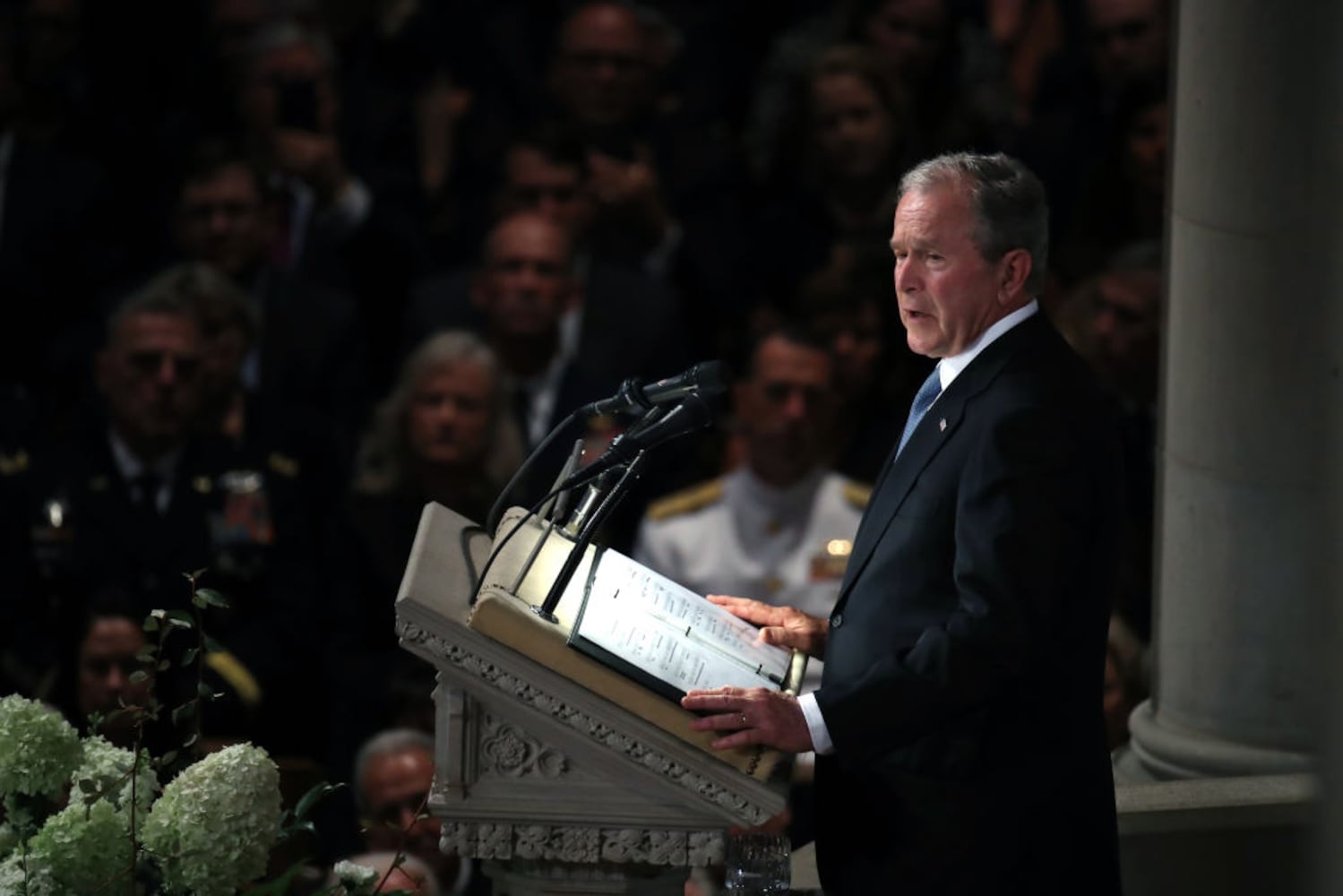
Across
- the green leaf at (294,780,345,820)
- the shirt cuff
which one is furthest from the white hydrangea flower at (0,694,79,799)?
the shirt cuff

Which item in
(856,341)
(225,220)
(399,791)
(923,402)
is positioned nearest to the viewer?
(923,402)

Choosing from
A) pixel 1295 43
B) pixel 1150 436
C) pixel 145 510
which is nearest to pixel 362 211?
pixel 145 510

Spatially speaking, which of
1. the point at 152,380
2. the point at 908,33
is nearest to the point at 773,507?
the point at 152,380

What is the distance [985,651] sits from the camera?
2.69 metres

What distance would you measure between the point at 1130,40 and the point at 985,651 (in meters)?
4.61

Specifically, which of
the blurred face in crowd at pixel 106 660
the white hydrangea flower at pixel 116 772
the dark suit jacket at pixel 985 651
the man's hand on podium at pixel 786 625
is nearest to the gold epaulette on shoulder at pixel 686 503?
the blurred face in crowd at pixel 106 660

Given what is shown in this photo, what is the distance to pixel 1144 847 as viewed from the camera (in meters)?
3.75

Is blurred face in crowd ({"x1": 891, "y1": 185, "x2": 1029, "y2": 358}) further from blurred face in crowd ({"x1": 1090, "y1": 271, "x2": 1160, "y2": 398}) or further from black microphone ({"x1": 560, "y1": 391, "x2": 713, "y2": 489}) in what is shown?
blurred face in crowd ({"x1": 1090, "y1": 271, "x2": 1160, "y2": 398})

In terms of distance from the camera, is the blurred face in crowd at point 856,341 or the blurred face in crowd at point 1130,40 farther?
the blurred face in crowd at point 1130,40

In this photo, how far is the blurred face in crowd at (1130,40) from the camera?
6.87 meters

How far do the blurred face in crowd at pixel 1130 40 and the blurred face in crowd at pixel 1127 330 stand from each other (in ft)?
4.00

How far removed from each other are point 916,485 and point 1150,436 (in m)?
3.08

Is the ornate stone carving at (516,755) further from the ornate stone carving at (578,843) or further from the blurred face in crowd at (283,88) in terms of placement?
the blurred face in crowd at (283,88)

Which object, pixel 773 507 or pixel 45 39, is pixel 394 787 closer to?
pixel 773 507
